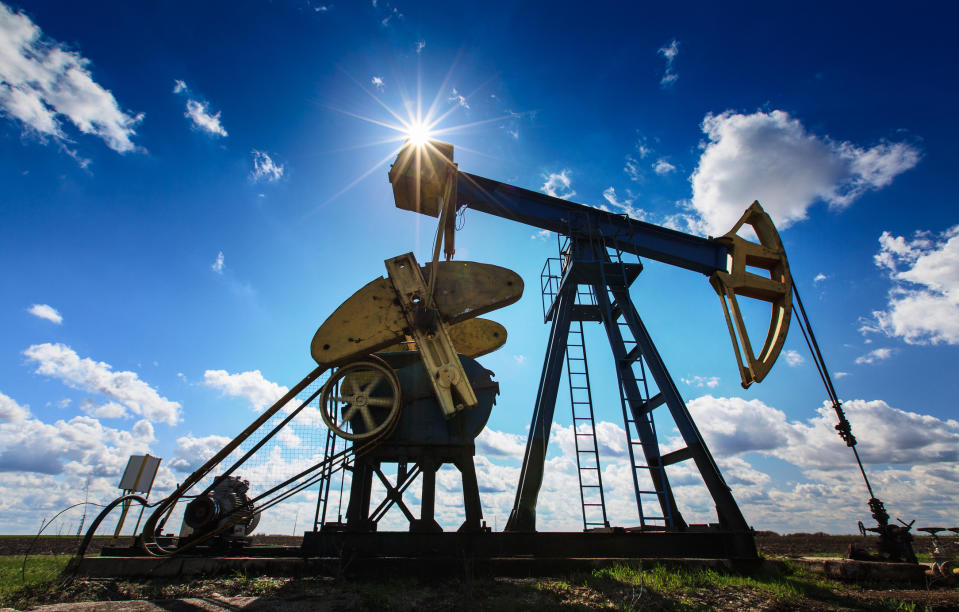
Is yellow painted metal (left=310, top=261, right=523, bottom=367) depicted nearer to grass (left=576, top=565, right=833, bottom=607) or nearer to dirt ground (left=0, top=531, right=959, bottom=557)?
grass (left=576, top=565, right=833, bottom=607)

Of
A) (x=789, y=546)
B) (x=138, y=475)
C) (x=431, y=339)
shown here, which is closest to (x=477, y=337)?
(x=431, y=339)

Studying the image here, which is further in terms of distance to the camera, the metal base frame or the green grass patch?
the metal base frame

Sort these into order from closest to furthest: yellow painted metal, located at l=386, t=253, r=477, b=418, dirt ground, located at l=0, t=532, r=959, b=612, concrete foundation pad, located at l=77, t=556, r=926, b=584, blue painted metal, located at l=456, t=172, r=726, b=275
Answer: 1. dirt ground, located at l=0, t=532, r=959, b=612
2. concrete foundation pad, located at l=77, t=556, r=926, b=584
3. yellow painted metal, located at l=386, t=253, r=477, b=418
4. blue painted metal, located at l=456, t=172, r=726, b=275

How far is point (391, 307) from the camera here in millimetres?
5781

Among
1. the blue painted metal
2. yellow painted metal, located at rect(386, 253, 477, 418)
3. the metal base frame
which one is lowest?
the metal base frame

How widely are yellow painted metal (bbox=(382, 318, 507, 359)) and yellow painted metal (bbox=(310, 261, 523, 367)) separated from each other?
1.44 meters

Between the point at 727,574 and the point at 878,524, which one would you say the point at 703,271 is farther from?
the point at 727,574

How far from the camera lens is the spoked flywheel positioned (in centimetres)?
541

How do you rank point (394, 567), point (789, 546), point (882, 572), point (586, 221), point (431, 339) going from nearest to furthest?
1. point (394, 567)
2. point (882, 572)
3. point (431, 339)
4. point (586, 221)
5. point (789, 546)

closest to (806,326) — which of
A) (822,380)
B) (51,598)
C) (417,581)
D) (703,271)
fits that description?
(822,380)

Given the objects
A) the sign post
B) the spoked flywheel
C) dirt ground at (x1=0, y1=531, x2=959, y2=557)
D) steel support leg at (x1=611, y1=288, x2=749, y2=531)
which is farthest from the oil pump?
the sign post

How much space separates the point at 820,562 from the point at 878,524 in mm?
759

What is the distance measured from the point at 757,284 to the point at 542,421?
4.07 m

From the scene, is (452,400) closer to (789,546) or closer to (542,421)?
(542,421)
